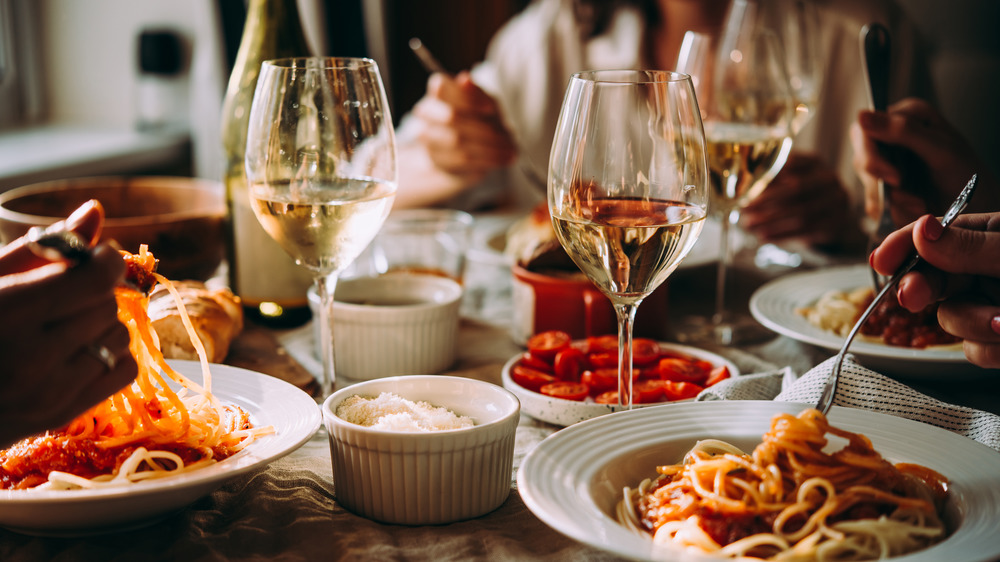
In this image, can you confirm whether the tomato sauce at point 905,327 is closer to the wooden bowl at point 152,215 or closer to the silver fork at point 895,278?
the silver fork at point 895,278

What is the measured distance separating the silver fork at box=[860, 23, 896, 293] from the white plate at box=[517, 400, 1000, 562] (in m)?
0.44

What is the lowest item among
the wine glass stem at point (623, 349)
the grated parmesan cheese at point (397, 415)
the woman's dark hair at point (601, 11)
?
the grated parmesan cheese at point (397, 415)

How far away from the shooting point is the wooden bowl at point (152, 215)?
1.33 metres

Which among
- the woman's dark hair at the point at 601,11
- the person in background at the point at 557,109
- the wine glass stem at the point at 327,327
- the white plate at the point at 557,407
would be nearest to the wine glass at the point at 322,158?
the wine glass stem at the point at 327,327

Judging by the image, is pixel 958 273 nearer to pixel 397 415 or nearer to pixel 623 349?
pixel 623 349

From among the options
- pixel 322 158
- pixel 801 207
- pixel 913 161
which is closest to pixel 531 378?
pixel 322 158

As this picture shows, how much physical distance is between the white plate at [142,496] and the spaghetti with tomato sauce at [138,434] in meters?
0.03

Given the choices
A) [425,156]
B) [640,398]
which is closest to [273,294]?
[640,398]

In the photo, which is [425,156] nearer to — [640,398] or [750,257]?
[750,257]

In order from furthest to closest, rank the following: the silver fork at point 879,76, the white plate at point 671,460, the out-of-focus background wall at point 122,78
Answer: the out-of-focus background wall at point 122,78 < the silver fork at point 879,76 < the white plate at point 671,460

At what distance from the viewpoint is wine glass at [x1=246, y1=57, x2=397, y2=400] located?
3.36 ft

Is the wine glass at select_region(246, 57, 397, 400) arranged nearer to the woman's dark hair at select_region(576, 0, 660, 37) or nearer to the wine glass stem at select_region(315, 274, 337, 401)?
the wine glass stem at select_region(315, 274, 337, 401)

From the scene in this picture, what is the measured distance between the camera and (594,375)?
3.59ft

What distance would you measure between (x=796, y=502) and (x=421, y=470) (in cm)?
32
